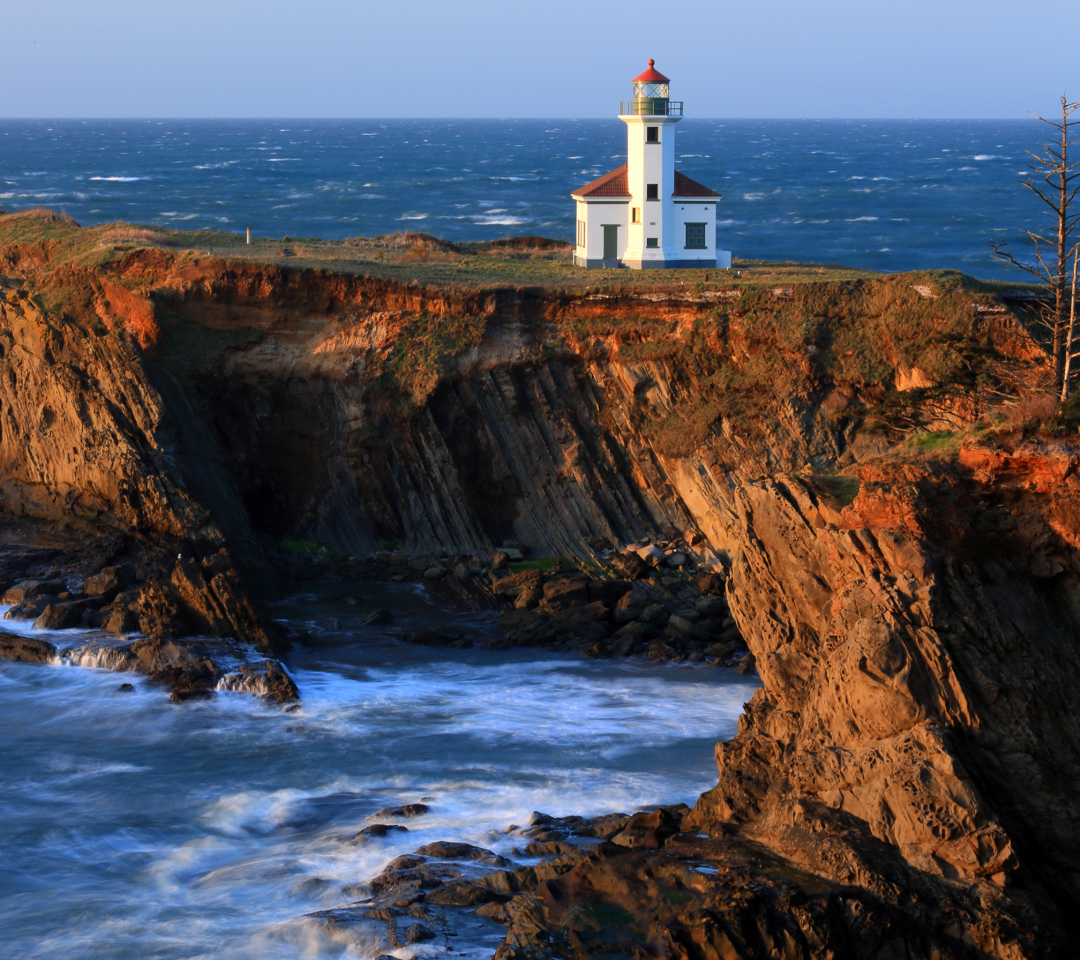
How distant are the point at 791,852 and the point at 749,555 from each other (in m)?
4.10

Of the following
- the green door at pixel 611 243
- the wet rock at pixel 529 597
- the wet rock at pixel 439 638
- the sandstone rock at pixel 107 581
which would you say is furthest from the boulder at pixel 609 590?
the green door at pixel 611 243

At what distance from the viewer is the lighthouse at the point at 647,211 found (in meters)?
40.0

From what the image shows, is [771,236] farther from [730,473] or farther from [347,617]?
[347,617]

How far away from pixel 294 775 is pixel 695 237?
1045 inches

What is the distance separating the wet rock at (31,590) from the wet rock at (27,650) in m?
2.39

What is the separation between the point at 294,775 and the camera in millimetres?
19766

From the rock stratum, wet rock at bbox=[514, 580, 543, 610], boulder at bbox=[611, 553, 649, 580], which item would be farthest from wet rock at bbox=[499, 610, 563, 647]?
the rock stratum

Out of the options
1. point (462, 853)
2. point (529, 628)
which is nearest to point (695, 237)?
point (529, 628)

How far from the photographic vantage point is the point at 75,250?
119 feet

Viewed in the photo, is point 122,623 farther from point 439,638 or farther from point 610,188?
point 610,188

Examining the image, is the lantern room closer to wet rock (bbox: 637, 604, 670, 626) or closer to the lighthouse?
the lighthouse

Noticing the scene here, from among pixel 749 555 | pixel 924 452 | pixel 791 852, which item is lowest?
pixel 791 852

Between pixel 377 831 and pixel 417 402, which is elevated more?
pixel 417 402

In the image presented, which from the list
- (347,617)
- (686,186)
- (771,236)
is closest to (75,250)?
(347,617)
